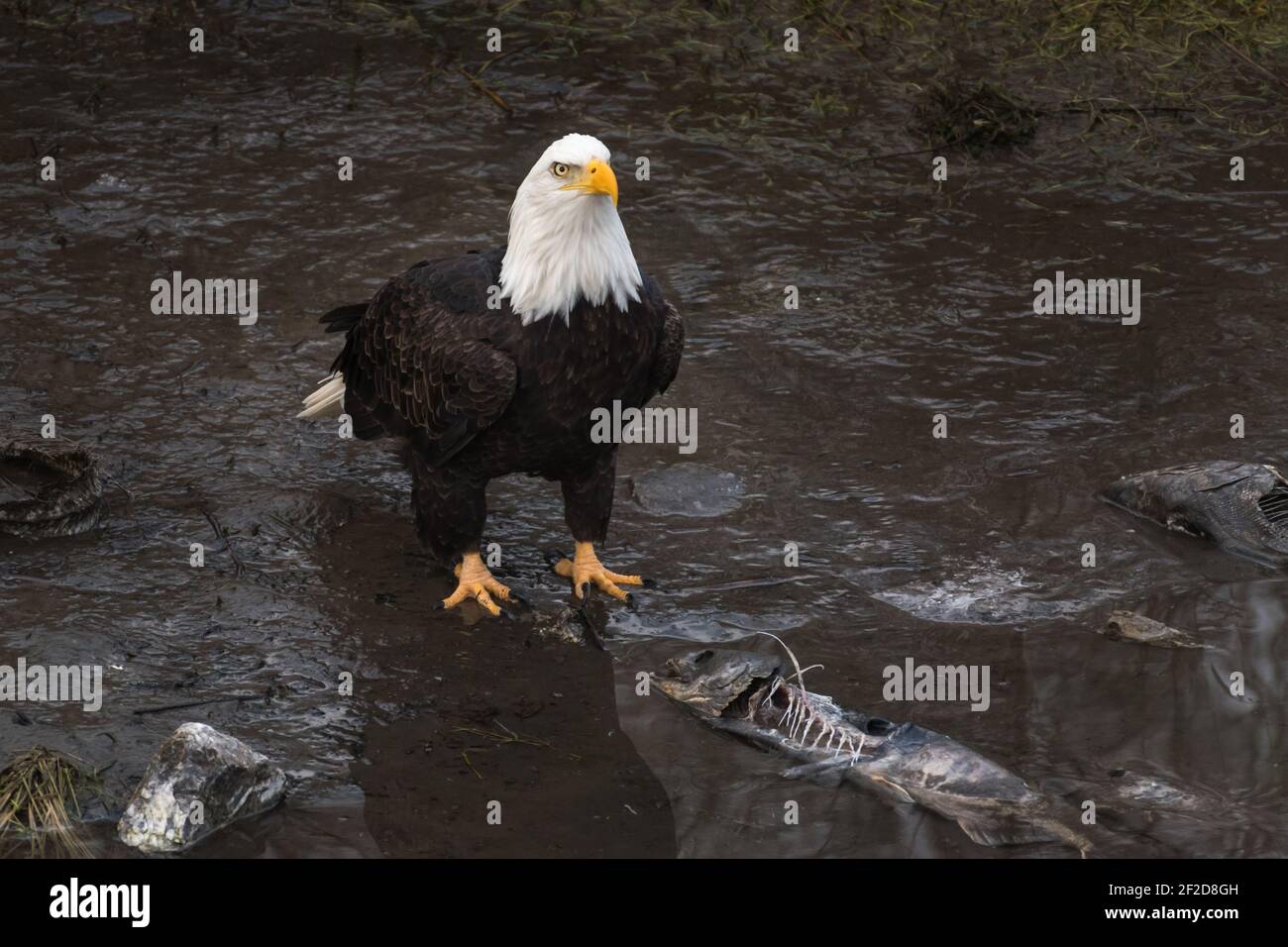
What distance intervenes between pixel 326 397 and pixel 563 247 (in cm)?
160

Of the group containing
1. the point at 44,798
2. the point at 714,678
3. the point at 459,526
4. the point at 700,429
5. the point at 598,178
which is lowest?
the point at 44,798

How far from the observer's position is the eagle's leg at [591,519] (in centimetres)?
596

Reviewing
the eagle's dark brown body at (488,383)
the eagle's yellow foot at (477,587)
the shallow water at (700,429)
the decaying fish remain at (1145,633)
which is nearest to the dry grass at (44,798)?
the shallow water at (700,429)

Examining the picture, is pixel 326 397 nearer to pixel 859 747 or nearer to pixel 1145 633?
pixel 859 747

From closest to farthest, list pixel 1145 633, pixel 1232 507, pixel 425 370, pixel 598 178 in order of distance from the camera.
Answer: pixel 598 178 < pixel 1145 633 < pixel 425 370 < pixel 1232 507

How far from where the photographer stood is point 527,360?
5.57 m

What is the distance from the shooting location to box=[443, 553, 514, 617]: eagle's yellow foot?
5.93 meters

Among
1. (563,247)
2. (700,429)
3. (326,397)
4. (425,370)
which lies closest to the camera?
(563,247)

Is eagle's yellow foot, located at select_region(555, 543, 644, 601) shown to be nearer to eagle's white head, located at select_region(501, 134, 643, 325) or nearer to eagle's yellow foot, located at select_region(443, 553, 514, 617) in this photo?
eagle's yellow foot, located at select_region(443, 553, 514, 617)

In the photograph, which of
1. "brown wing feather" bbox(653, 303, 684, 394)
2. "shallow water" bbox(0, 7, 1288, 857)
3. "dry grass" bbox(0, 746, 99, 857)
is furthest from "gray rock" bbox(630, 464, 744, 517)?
"dry grass" bbox(0, 746, 99, 857)

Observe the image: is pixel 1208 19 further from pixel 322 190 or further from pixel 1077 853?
pixel 1077 853

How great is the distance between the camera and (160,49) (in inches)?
391

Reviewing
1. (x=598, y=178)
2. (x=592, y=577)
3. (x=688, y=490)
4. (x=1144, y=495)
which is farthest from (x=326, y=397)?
(x=1144, y=495)
